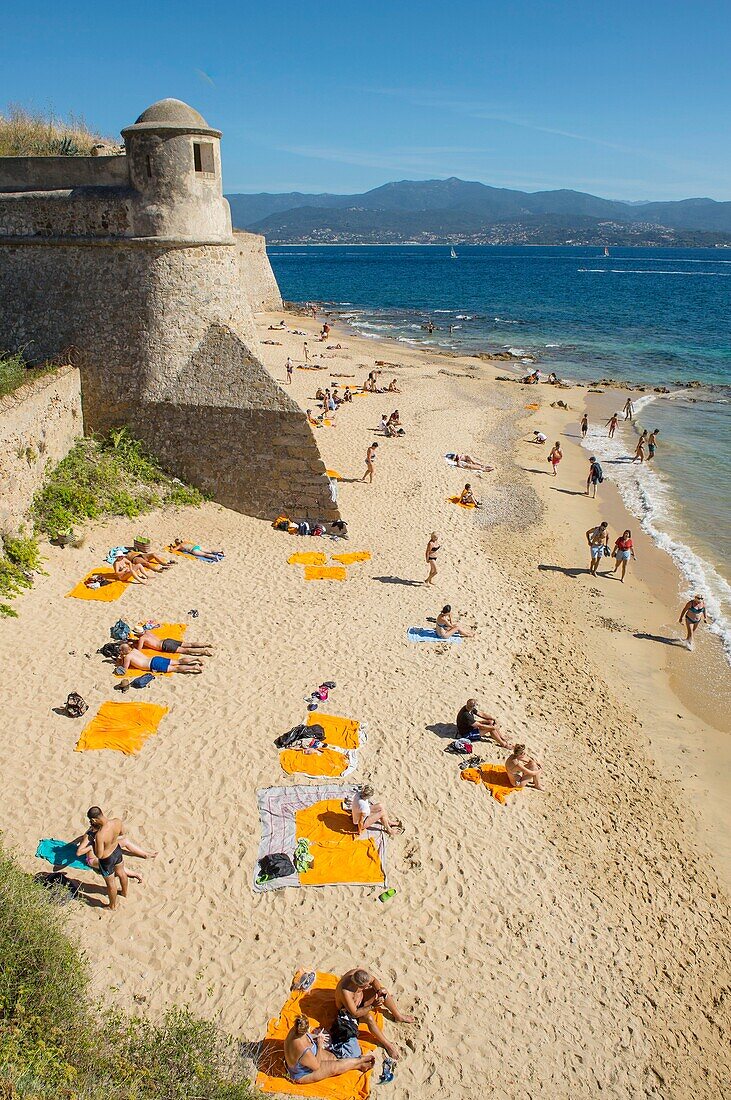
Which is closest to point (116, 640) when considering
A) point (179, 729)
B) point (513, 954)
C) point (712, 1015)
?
point (179, 729)

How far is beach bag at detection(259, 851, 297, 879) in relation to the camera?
7527mm

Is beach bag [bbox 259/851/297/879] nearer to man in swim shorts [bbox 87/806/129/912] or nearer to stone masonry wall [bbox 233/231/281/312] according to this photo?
man in swim shorts [bbox 87/806/129/912]

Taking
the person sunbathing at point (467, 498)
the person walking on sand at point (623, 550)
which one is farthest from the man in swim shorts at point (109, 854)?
the person sunbathing at point (467, 498)

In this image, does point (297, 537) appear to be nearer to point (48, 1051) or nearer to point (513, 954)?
point (513, 954)

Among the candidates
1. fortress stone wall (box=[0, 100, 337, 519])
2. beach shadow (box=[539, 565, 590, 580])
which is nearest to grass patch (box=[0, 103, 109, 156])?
fortress stone wall (box=[0, 100, 337, 519])

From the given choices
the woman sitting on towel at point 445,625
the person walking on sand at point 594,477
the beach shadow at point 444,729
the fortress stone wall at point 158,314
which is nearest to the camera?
the beach shadow at point 444,729

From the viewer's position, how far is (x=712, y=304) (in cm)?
7881

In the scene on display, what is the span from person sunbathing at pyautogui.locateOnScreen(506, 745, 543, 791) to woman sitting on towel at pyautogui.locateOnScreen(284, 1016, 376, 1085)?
166 inches

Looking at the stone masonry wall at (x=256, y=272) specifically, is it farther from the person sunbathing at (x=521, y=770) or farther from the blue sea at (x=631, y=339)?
the person sunbathing at (x=521, y=770)

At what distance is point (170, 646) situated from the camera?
1087cm

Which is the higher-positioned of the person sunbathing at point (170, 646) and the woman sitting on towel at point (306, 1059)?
the person sunbathing at point (170, 646)

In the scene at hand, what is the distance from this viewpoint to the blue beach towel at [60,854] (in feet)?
23.9

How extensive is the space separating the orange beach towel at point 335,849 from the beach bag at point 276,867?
0.16m

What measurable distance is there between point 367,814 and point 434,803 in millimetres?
1104
